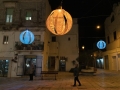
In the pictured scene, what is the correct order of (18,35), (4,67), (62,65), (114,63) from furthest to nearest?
1. (114,63)
2. (62,65)
3. (18,35)
4. (4,67)

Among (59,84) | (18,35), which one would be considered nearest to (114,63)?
(18,35)

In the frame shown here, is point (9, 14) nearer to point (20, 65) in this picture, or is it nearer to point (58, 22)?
point (20, 65)

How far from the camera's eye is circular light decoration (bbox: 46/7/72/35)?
9.46m

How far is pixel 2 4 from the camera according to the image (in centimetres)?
2089

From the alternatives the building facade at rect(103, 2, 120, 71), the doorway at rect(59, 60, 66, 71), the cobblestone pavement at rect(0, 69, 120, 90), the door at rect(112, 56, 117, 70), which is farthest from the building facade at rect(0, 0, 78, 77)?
the door at rect(112, 56, 117, 70)

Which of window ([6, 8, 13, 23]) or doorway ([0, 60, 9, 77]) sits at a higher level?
window ([6, 8, 13, 23])


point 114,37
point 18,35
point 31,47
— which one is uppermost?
→ point 114,37

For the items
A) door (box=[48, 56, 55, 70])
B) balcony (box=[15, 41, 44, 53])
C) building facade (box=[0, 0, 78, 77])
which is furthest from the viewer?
door (box=[48, 56, 55, 70])

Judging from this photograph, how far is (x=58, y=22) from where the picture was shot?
9758 millimetres

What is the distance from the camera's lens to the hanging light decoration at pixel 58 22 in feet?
31.0

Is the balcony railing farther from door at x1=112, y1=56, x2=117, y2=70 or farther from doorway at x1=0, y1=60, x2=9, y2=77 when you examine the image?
door at x1=112, y1=56, x2=117, y2=70

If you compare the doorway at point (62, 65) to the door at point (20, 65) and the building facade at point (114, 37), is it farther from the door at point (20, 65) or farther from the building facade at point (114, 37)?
the door at point (20, 65)

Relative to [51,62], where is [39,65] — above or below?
below

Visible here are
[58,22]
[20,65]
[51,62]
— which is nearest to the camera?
[58,22]
